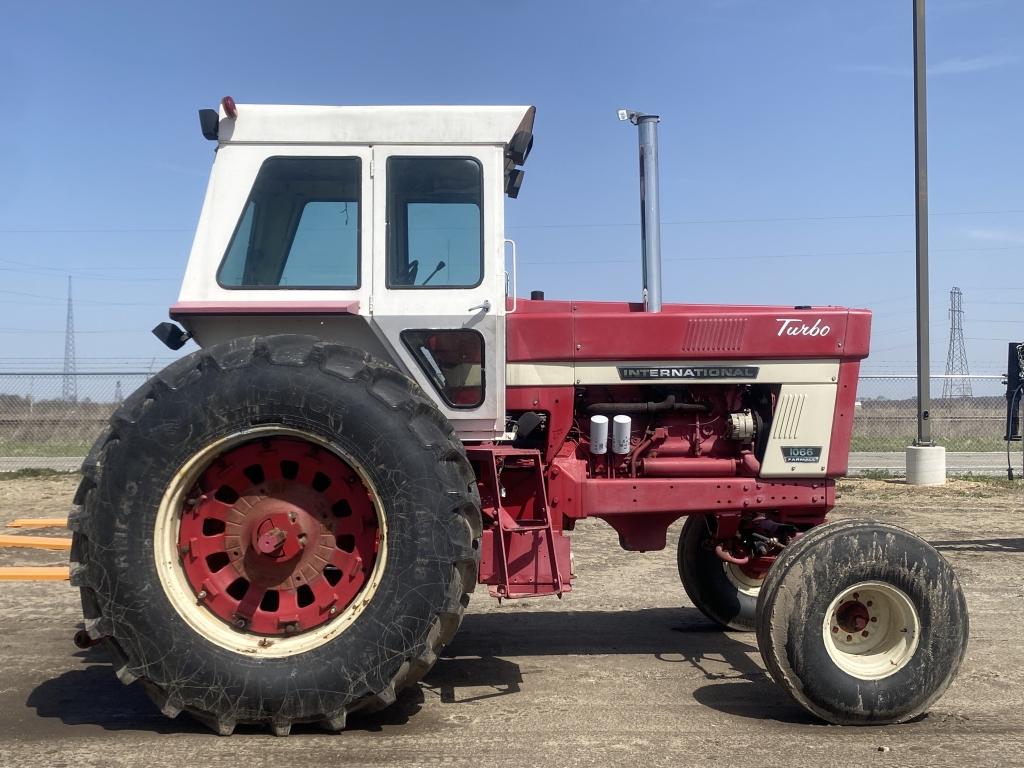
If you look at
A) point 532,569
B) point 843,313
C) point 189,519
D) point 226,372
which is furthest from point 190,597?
point 843,313

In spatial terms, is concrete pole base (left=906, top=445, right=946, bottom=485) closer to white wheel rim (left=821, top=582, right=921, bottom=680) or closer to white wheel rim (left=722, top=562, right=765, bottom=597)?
white wheel rim (left=722, top=562, right=765, bottom=597)

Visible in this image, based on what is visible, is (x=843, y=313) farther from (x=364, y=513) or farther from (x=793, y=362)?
(x=364, y=513)

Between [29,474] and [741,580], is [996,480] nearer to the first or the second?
[741,580]

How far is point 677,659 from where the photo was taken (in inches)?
203

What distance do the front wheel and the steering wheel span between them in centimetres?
213

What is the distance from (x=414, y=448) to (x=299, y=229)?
1.35 metres

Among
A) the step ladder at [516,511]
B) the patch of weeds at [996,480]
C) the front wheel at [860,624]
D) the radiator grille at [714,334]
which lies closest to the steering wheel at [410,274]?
the step ladder at [516,511]

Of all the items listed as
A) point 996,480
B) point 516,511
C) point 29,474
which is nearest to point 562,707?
point 516,511

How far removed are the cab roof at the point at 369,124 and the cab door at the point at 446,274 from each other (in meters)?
0.06

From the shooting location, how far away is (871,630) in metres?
4.32

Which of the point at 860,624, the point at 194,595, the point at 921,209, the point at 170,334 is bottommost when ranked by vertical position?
the point at 860,624

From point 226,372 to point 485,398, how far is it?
3.98 ft

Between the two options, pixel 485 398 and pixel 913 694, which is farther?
pixel 485 398

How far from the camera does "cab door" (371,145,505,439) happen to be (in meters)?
4.39
